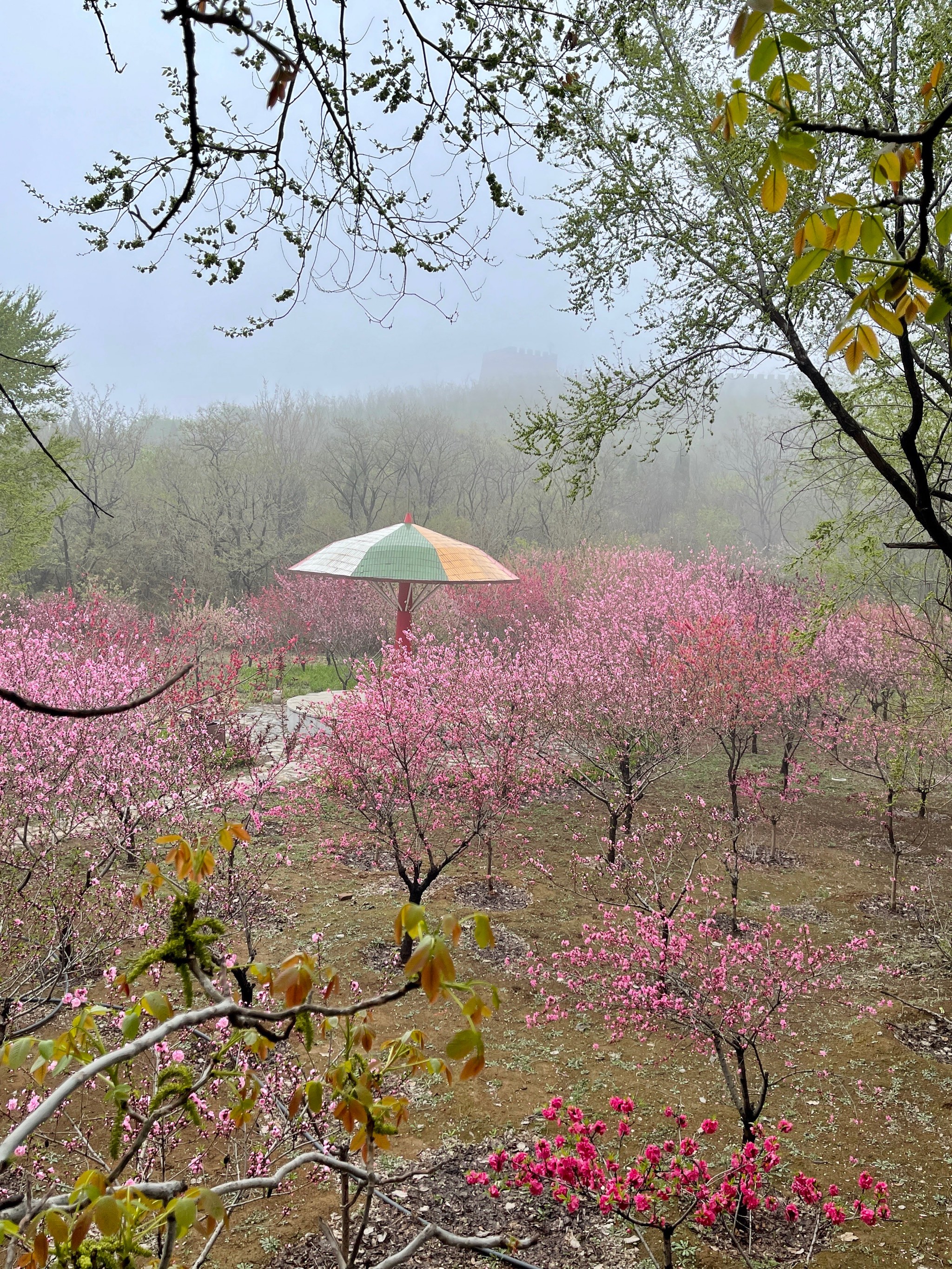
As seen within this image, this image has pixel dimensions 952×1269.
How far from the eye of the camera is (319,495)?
104 ft

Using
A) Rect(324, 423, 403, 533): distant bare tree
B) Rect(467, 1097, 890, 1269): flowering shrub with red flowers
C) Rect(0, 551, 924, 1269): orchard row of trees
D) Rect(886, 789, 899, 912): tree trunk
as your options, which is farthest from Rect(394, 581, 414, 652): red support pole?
Rect(324, 423, 403, 533): distant bare tree

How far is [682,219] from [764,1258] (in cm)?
704

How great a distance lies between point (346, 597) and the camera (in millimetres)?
18375

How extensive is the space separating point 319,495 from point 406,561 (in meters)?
22.7

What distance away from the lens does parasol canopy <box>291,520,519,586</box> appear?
1015 centimetres

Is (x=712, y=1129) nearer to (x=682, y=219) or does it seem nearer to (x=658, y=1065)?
(x=658, y=1065)

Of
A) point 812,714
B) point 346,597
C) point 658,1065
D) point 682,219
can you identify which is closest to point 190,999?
point 658,1065

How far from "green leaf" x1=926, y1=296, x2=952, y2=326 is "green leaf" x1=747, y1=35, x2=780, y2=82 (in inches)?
14.7

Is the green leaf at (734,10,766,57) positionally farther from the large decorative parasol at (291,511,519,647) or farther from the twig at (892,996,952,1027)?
the large decorative parasol at (291,511,519,647)

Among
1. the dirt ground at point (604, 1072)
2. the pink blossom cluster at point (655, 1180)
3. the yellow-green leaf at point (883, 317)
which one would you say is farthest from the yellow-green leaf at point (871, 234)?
the pink blossom cluster at point (655, 1180)

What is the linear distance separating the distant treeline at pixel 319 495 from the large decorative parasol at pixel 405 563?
9.05 metres

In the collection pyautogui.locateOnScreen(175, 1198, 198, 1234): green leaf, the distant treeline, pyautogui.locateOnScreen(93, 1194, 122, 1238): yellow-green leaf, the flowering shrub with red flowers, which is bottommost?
the flowering shrub with red flowers

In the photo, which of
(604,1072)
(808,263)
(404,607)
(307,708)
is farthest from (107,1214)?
(404,607)

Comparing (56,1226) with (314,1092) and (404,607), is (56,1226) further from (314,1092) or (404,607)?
(404,607)
